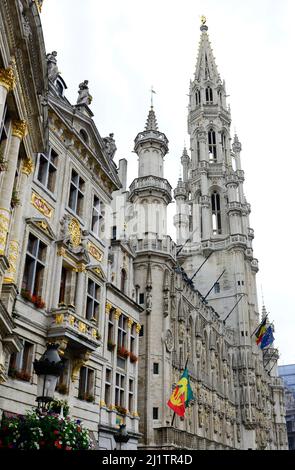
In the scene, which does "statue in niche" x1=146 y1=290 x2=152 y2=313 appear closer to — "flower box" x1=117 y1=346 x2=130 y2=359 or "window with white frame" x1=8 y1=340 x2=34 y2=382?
"flower box" x1=117 y1=346 x2=130 y2=359

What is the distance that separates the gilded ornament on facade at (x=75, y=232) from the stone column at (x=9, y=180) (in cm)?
791

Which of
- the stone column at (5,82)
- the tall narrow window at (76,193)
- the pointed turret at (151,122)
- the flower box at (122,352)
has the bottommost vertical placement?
the flower box at (122,352)

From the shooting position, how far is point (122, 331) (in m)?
33.9

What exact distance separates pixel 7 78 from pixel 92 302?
14.7 metres

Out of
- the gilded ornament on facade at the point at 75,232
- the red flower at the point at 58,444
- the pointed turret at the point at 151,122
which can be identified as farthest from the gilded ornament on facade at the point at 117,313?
the pointed turret at the point at 151,122

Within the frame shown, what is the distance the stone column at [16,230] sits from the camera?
64.6 ft

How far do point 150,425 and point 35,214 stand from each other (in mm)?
22954

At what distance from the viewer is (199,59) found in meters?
111

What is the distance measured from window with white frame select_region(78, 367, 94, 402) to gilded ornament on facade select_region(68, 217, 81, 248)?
673 cm

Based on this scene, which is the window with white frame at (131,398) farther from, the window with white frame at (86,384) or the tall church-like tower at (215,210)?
the tall church-like tower at (215,210)

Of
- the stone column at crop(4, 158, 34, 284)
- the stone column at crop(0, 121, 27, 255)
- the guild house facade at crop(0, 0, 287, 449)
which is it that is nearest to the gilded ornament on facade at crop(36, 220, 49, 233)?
the guild house facade at crop(0, 0, 287, 449)

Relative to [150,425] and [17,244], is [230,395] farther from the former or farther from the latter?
[17,244]
